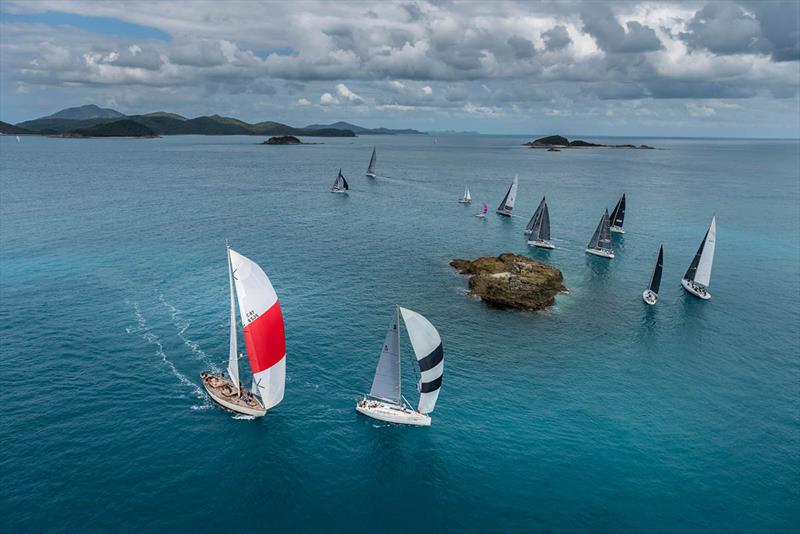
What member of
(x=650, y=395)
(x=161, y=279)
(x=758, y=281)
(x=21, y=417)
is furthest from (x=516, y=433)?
(x=758, y=281)

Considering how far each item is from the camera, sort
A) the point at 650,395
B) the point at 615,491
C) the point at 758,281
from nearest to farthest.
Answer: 1. the point at 615,491
2. the point at 650,395
3. the point at 758,281

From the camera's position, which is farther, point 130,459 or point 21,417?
point 21,417

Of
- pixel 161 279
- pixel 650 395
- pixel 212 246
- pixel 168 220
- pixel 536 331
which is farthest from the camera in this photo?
pixel 168 220

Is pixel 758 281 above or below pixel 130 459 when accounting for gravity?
above

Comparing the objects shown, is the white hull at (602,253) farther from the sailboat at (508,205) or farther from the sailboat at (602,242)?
the sailboat at (508,205)

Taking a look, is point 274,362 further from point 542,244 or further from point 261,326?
point 542,244

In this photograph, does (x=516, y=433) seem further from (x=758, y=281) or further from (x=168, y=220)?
(x=168, y=220)

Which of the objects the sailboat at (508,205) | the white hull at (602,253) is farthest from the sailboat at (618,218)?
→ the sailboat at (508,205)
